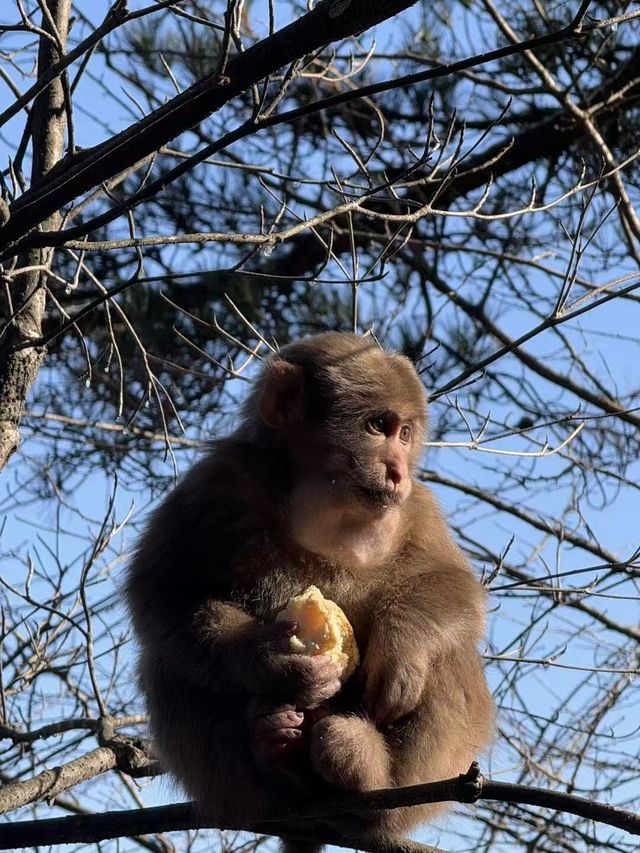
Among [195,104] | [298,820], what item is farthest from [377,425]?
[195,104]

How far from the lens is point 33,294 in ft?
14.2

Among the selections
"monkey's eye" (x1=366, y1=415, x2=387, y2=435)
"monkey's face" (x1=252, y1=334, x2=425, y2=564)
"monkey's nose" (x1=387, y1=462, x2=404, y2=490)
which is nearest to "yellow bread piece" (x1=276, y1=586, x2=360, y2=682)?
"monkey's face" (x1=252, y1=334, x2=425, y2=564)

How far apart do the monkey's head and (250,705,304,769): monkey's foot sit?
714 mm

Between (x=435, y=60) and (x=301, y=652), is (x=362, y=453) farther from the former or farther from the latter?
(x=435, y=60)

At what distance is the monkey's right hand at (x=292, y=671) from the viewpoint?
3.41 meters

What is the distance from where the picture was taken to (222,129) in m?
8.28

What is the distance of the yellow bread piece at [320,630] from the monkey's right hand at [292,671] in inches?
1.2

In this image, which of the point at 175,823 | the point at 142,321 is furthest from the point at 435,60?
the point at 175,823

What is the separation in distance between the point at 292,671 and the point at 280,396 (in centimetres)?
110

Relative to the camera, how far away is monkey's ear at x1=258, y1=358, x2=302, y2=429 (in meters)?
4.14

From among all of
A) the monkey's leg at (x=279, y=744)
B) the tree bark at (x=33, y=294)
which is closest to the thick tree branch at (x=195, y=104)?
the tree bark at (x=33, y=294)

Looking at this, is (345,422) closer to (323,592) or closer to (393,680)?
(323,592)

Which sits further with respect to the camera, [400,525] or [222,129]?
[222,129]

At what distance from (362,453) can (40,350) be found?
1304 millimetres
